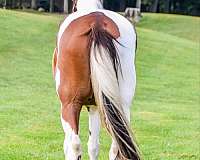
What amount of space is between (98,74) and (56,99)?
8.86 m

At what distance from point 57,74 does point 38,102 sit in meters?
7.63

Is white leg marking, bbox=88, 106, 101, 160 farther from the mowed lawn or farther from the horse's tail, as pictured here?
the mowed lawn

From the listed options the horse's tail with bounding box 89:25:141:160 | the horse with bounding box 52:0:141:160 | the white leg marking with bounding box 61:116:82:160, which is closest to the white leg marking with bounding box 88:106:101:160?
the horse with bounding box 52:0:141:160

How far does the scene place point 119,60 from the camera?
4438 mm

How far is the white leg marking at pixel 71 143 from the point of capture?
4.43m

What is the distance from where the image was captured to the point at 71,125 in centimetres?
441

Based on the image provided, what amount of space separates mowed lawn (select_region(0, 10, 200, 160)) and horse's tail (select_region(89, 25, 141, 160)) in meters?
2.85

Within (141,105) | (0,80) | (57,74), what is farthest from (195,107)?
(57,74)

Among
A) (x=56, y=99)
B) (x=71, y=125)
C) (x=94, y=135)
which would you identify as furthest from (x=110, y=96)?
(x=56, y=99)

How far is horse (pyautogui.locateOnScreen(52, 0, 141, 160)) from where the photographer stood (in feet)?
14.1

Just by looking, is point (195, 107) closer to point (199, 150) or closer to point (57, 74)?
point (199, 150)

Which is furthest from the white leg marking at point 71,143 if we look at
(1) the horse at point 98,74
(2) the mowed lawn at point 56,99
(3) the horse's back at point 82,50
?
(2) the mowed lawn at point 56,99

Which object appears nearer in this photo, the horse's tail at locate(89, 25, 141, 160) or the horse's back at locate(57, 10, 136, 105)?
the horse's tail at locate(89, 25, 141, 160)

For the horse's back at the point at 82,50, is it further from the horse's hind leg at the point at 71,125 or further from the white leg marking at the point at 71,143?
the white leg marking at the point at 71,143
